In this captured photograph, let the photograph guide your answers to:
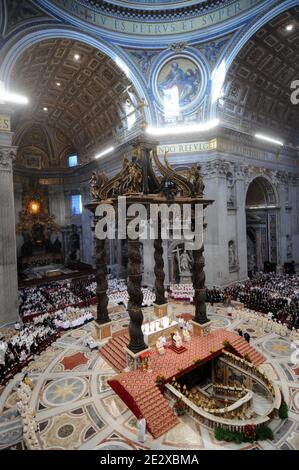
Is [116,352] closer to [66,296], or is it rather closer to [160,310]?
[160,310]

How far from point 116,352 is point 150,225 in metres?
5.86

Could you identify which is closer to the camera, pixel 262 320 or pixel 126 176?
pixel 126 176

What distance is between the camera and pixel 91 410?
7902 mm

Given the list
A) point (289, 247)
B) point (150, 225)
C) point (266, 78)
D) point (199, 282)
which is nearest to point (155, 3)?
point (266, 78)

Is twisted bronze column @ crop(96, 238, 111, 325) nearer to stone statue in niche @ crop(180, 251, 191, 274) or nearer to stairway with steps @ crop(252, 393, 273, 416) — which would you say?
stairway with steps @ crop(252, 393, 273, 416)

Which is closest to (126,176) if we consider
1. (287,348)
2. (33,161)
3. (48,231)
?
(287,348)

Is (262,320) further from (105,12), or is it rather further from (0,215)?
(105,12)

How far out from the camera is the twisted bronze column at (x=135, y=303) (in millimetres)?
9242

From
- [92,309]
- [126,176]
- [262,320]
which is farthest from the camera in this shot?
[92,309]

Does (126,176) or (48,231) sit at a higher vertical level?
(126,176)

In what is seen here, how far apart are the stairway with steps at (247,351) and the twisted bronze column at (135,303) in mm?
4027

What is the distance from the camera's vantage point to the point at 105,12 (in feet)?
58.3

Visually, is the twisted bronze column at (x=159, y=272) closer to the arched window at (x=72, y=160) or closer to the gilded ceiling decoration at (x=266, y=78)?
the gilded ceiling decoration at (x=266, y=78)

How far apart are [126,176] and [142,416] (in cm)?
780
